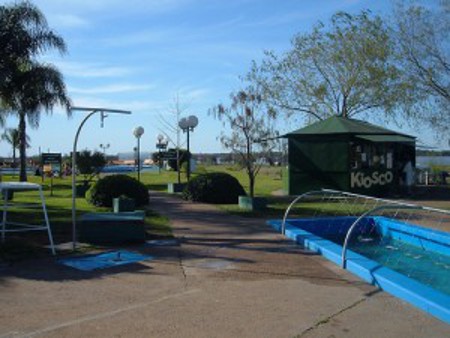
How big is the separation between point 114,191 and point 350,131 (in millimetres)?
9756

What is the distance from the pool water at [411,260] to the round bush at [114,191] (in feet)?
22.2

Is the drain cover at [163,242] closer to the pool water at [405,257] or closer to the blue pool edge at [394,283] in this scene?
the blue pool edge at [394,283]

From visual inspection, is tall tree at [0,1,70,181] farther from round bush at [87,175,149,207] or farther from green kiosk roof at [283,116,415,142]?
green kiosk roof at [283,116,415,142]

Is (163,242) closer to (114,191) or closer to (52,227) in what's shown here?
(52,227)

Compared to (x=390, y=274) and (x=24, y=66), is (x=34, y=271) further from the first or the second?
(x=24, y=66)

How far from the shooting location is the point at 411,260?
10.6 m

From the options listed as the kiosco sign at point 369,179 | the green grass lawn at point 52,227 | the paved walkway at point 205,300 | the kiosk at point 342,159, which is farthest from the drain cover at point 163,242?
the kiosco sign at point 369,179

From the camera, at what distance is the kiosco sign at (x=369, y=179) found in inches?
Result: 848

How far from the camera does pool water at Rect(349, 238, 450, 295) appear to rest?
29.4ft

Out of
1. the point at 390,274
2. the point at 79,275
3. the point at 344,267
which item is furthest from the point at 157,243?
the point at 390,274

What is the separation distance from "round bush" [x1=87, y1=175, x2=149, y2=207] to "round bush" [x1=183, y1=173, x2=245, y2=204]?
2083 millimetres

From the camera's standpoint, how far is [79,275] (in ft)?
24.6

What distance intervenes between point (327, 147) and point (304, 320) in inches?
663

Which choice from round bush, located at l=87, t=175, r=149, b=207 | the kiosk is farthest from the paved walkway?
the kiosk
